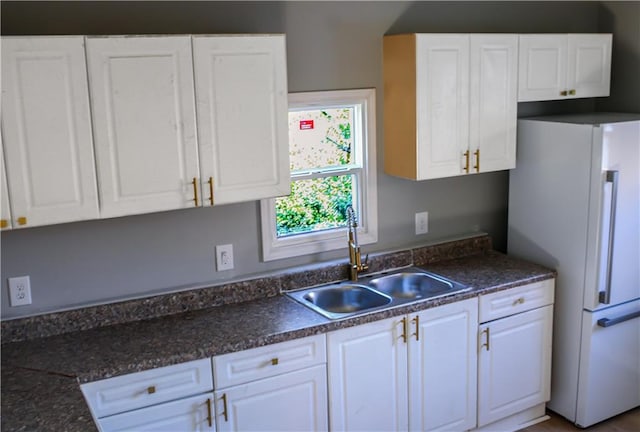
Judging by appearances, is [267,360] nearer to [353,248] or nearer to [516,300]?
[353,248]

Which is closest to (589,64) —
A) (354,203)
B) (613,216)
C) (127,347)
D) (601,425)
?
(613,216)

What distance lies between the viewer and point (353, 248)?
3.45 meters

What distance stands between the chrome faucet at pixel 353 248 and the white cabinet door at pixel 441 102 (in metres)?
0.39

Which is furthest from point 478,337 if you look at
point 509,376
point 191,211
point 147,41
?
point 147,41

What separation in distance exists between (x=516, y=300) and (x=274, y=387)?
1.37 meters

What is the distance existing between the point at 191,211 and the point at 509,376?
6.04 ft

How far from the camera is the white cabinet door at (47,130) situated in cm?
236

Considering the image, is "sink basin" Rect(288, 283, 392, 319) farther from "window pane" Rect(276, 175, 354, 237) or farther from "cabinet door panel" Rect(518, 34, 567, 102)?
"cabinet door panel" Rect(518, 34, 567, 102)

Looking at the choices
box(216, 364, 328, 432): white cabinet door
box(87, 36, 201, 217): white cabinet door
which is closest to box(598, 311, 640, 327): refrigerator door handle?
box(216, 364, 328, 432): white cabinet door

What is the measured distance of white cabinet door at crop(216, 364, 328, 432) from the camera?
279 centimetres

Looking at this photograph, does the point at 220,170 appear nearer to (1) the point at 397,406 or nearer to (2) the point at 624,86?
(1) the point at 397,406

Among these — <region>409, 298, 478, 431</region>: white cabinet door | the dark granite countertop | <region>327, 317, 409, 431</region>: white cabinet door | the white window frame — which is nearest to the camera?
the dark granite countertop

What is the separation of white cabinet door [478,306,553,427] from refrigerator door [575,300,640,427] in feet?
0.63

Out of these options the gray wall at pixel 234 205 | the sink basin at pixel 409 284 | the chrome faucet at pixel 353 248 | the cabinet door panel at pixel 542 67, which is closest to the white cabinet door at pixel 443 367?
the sink basin at pixel 409 284
